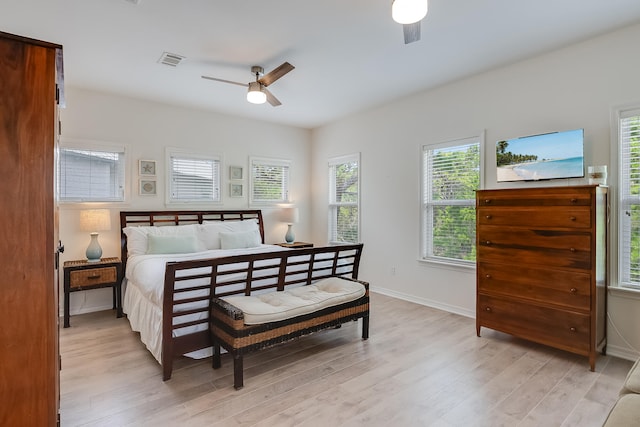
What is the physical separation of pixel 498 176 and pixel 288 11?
2.71 m

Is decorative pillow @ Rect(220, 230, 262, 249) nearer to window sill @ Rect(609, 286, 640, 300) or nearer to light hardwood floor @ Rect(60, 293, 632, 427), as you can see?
light hardwood floor @ Rect(60, 293, 632, 427)

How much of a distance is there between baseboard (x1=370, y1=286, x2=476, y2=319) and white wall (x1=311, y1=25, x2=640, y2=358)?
1cm

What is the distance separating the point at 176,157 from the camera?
490 cm

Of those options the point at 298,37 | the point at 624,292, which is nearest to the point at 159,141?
the point at 298,37

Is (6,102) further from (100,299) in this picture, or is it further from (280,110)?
(280,110)

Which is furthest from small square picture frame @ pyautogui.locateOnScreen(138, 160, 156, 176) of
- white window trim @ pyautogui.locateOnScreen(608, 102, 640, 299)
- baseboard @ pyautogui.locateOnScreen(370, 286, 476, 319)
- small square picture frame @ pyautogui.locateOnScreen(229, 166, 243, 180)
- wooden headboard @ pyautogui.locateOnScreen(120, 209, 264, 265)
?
white window trim @ pyautogui.locateOnScreen(608, 102, 640, 299)

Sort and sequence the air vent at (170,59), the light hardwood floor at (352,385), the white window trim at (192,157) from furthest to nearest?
1. the white window trim at (192,157)
2. the air vent at (170,59)
3. the light hardwood floor at (352,385)

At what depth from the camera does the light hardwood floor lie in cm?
207

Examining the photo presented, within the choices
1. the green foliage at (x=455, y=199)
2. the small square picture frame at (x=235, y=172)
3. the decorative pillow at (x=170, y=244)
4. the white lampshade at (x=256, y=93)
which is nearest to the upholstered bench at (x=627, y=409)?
the green foliage at (x=455, y=199)

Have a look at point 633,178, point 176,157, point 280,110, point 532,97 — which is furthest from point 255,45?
point 633,178

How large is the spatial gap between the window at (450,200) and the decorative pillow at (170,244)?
10.1 ft

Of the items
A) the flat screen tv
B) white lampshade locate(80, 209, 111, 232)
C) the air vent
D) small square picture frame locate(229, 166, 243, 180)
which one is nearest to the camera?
the flat screen tv

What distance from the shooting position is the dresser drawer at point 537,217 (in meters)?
2.69

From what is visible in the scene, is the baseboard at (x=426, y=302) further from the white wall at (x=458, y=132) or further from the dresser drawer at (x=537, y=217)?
the dresser drawer at (x=537, y=217)
